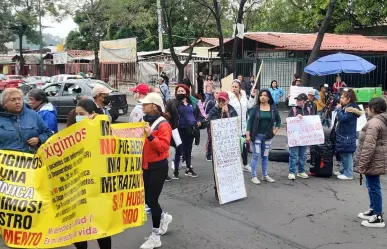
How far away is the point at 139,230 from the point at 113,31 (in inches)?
1666

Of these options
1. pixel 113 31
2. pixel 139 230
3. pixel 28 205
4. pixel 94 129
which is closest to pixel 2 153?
pixel 28 205

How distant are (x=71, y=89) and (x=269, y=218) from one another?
12192 mm

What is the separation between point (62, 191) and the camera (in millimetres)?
3832

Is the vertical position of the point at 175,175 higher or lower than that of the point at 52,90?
lower

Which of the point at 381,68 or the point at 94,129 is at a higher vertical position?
the point at 381,68

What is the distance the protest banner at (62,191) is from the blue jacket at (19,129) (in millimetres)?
877

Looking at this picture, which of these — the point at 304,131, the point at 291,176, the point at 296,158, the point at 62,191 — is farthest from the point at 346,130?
the point at 62,191

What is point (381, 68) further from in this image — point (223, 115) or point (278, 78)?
point (223, 115)

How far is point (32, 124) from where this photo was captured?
4.93 meters

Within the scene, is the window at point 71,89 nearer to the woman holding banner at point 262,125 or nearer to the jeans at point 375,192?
the woman holding banner at point 262,125

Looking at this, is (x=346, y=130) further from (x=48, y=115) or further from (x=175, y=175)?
(x=48, y=115)

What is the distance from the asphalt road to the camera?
5.20 meters

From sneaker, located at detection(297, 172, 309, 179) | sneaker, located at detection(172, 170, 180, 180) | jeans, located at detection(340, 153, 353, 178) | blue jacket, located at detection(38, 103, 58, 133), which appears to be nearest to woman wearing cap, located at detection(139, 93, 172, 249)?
blue jacket, located at detection(38, 103, 58, 133)

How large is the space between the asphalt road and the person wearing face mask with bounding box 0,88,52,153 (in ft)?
4.59
